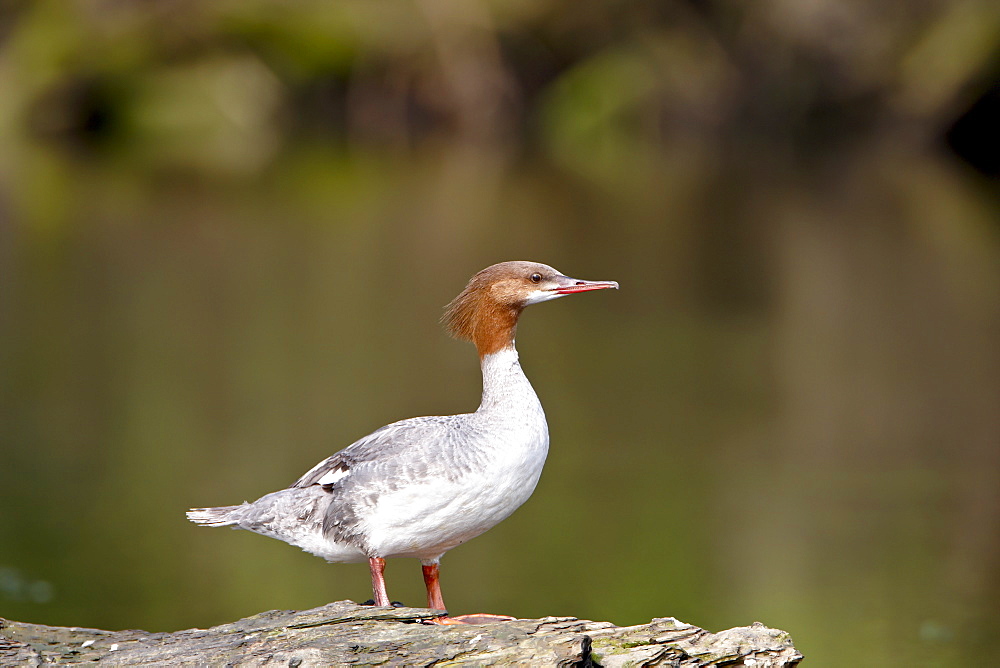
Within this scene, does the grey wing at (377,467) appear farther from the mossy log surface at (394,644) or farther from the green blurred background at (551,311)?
the green blurred background at (551,311)

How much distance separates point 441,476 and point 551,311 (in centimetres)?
1099

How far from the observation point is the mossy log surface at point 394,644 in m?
3.54

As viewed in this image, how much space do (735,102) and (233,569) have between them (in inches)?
1210

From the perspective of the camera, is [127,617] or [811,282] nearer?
[127,617]

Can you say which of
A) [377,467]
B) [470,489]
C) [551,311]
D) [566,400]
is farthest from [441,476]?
[551,311]

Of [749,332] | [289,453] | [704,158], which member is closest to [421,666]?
[289,453]

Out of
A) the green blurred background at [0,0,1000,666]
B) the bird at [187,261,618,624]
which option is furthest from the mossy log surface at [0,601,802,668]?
the green blurred background at [0,0,1000,666]

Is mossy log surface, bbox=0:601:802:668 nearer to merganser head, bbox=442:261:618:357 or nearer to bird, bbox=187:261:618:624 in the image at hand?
bird, bbox=187:261:618:624

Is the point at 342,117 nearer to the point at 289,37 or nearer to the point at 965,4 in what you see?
the point at 289,37

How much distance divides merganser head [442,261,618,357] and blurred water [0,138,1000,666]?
2.95m

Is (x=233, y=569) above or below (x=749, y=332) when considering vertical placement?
below

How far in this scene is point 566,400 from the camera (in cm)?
1128

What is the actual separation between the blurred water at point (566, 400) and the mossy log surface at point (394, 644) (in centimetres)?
319

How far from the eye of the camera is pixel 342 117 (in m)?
38.5
